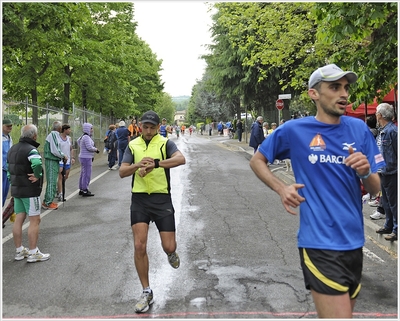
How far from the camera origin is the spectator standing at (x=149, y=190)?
15.9ft

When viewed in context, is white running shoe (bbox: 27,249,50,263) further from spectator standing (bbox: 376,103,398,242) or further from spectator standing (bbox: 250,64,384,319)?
spectator standing (bbox: 376,103,398,242)

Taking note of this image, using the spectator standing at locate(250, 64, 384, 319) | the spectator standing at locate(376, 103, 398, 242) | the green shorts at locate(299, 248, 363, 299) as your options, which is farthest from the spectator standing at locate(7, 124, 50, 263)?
the spectator standing at locate(376, 103, 398, 242)

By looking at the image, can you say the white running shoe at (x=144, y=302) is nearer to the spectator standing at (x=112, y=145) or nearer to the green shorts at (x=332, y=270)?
the green shorts at (x=332, y=270)

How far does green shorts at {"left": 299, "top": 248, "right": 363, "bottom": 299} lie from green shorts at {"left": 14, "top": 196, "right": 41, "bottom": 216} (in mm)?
4402

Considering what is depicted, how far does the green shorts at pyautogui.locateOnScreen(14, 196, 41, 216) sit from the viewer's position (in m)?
6.53

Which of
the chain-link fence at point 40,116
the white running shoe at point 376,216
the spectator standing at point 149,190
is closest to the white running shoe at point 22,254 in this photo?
the spectator standing at point 149,190

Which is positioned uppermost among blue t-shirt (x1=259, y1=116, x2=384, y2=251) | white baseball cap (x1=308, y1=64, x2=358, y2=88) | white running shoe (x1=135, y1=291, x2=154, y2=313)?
white baseball cap (x1=308, y1=64, x2=358, y2=88)

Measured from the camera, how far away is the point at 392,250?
23.0 feet

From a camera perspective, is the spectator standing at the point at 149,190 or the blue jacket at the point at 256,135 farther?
the blue jacket at the point at 256,135

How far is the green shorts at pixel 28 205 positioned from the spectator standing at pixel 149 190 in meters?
2.09

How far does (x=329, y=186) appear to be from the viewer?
123 inches

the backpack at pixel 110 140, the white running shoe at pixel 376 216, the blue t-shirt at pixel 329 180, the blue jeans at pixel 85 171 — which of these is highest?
the blue t-shirt at pixel 329 180

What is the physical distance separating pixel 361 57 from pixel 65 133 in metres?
6.16

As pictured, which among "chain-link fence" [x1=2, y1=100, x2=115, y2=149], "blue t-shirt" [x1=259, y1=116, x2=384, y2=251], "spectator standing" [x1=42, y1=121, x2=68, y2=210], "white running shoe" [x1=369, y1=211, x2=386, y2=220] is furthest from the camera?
"chain-link fence" [x1=2, y1=100, x2=115, y2=149]
